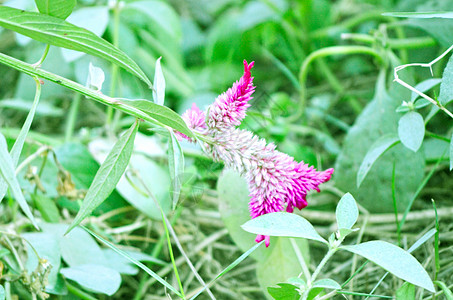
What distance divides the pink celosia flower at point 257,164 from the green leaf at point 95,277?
0.24 m

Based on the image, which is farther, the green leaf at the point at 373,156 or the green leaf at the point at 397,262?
the green leaf at the point at 373,156

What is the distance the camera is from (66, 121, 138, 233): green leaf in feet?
1.70

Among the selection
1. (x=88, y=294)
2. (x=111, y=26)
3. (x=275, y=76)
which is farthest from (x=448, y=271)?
(x=111, y=26)

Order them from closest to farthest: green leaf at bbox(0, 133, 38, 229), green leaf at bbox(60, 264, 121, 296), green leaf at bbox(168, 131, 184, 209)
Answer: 1. green leaf at bbox(0, 133, 38, 229)
2. green leaf at bbox(168, 131, 184, 209)
3. green leaf at bbox(60, 264, 121, 296)

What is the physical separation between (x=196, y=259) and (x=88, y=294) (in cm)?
22

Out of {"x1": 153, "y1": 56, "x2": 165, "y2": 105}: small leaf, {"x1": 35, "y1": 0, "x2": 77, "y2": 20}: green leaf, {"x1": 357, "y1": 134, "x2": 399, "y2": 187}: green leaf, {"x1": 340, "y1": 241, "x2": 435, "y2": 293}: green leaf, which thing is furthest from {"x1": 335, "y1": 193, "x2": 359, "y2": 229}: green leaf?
{"x1": 35, "y1": 0, "x2": 77, "y2": 20}: green leaf

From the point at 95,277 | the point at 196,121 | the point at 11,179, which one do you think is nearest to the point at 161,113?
the point at 196,121

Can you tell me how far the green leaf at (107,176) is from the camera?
0.52 metres

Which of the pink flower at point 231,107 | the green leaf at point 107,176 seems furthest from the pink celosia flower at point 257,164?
the green leaf at point 107,176

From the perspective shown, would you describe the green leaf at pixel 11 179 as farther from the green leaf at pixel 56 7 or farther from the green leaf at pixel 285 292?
the green leaf at pixel 285 292

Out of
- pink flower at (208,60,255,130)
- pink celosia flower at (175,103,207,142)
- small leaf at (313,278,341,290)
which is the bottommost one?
small leaf at (313,278,341,290)

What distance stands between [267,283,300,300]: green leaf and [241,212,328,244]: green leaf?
7cm

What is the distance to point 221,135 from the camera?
0.56 metres

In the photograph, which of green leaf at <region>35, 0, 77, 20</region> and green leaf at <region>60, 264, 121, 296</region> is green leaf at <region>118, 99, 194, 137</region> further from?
green leaf at <region>60, 264, 121, 296</region>
